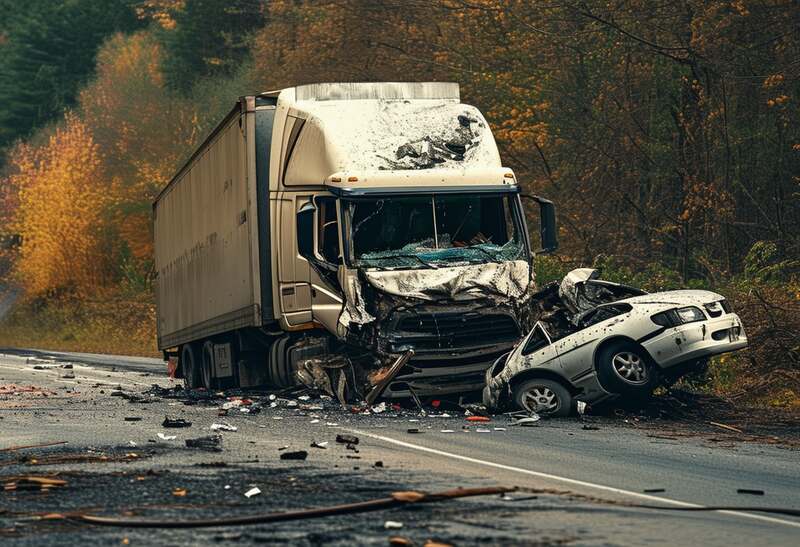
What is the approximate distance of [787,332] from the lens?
17.8 meters

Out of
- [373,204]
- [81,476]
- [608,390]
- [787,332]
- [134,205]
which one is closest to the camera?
[81,476]

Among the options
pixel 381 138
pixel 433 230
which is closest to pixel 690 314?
pixel 433 230

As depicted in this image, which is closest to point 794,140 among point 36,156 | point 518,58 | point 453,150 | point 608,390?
point 518,58

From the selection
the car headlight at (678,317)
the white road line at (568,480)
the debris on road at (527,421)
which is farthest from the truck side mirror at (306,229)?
the car headlight at (678,317)

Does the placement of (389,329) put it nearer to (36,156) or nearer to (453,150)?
(453,150)

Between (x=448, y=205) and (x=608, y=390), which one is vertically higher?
(x=448, y=205)

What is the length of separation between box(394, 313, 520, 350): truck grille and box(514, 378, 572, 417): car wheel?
834mm

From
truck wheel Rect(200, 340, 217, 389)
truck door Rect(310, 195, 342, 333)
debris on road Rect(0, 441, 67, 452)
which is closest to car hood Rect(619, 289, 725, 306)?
truck door Rect(310, 195, 342, 333)

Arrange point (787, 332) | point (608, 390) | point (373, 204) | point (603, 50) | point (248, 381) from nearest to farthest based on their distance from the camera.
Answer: point (608, 390)
point (373, 204)
point (787, 332)
point (248, 381)
point (603, 50)

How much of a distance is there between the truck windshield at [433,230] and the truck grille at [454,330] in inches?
33.1

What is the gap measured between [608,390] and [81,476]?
21.5 ft

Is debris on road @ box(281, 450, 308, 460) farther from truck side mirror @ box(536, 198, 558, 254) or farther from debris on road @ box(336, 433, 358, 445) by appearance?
truck side mirror @ box(536, 198, 558, 254)

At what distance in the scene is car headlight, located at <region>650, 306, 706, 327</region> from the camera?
14.6 metres

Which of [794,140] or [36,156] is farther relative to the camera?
[36,156]
